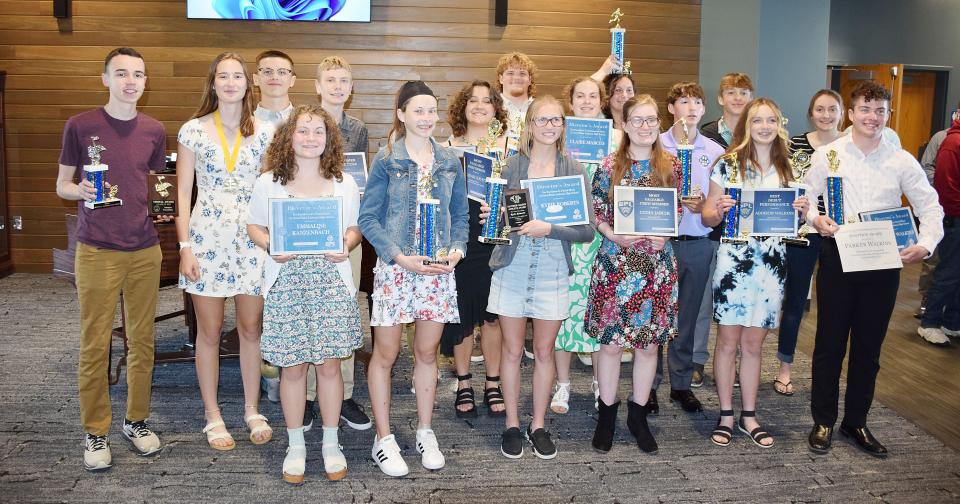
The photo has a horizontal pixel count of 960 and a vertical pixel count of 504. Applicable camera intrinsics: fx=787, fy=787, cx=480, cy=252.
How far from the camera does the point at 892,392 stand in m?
4.45

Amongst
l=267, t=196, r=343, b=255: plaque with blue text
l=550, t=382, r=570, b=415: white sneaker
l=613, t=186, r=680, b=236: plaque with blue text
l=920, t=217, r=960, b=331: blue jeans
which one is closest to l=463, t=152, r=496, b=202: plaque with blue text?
l=613, t=186, r=680, b=236: plaque with blue text

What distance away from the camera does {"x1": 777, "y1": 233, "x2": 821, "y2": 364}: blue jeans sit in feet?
13.8

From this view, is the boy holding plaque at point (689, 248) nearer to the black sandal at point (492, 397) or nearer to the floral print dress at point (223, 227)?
the black sandal at point (492, 397)

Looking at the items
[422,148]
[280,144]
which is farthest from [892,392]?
[280,144]

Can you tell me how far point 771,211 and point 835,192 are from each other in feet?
0.93

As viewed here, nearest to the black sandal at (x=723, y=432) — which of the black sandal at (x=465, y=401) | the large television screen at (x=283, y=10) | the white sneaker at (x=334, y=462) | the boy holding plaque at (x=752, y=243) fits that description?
the boy holding plaque at (x=752, y=243)

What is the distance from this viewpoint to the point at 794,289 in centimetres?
429

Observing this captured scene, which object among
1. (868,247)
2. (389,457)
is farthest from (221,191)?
(868,247)

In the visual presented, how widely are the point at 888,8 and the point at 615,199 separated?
921 centimetres

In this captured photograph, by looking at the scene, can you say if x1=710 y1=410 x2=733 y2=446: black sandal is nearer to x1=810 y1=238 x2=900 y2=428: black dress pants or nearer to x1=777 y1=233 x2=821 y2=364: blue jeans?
x1=810 y1=238 x2=900 y2=428: black dress pants

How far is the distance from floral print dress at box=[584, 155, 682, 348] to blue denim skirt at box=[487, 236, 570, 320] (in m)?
0.19

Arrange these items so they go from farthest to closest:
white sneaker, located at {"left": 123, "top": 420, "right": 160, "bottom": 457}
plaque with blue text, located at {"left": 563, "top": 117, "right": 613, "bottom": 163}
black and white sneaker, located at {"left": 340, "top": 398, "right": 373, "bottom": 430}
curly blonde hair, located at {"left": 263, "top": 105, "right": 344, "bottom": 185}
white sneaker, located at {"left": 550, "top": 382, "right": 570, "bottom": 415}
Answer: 1. white sneaker, located at {"left": 550, "top": 382, "right": 570, "bottom": 415}
2. plaque with blue text, located at {"left": 563, "top": 117, "right": 613, "bottom": 163}
3. black and white sneaker, located at {"left": 340, "top": 398, "right": 373, "bottom": 430}
4. white sneaker, located at {"left": 123, "top": 420, "right": 160, "bottom": 457}
5. curly blonde hair, located at {"left": 263, "top": 105, "right": 344, "bottom": 185}

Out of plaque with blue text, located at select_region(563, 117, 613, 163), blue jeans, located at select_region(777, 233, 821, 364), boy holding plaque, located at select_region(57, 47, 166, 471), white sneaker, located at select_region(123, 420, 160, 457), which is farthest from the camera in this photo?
blue jeans, located at select_region(777, 233, 821, 364)

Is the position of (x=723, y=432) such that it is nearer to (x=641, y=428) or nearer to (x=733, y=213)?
(x=641, y=428)
